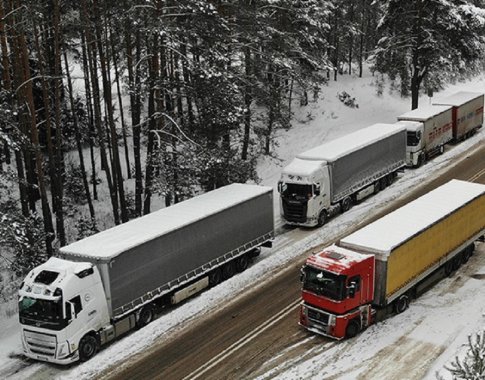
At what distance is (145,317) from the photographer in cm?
2192

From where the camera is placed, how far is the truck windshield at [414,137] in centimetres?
3759

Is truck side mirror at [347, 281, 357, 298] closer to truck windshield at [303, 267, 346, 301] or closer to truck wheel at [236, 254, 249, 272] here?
truck windshield at [303, 267, 346, 301]

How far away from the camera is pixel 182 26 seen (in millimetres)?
27562

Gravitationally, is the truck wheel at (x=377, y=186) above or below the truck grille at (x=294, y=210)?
below

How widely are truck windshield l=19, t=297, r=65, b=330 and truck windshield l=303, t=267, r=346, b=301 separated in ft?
25.1

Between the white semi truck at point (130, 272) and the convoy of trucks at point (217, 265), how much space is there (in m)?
0.04

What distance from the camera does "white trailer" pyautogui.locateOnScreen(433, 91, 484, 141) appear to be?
138 ft

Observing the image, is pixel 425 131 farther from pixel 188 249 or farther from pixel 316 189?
pixel 188 249

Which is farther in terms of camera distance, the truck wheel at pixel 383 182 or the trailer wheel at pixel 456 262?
the truck wheel at pixel 383 182

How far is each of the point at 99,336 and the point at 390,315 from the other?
9.64 meters

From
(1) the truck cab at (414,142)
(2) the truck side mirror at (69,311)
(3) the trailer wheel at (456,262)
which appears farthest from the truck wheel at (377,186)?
(2) the truck side mirror at (69,311)

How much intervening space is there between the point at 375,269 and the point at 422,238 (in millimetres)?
2539

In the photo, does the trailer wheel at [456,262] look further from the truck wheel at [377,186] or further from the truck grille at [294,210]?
the truck wheel at [377,186]

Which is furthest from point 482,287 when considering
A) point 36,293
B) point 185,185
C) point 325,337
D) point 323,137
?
point 323,137
